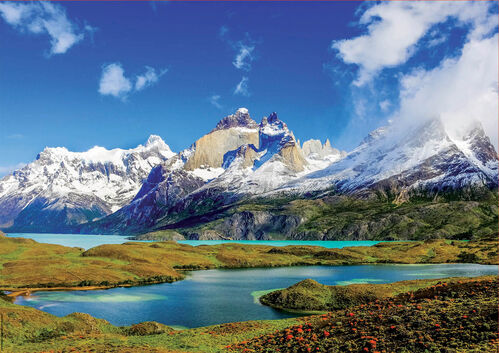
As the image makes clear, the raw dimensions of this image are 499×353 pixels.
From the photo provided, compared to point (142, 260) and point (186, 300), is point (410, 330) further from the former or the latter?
point (142, 260)

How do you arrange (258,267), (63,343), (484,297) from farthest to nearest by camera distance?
(258,267)
(63,343)
(484,297)

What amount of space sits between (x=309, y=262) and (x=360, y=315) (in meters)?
130

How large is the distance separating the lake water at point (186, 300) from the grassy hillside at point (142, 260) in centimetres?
1074

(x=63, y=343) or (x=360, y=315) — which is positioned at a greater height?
(x=360, y=315)

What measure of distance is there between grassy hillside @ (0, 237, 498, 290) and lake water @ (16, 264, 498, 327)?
10738 mm

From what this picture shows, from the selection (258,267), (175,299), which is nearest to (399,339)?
(175,299)

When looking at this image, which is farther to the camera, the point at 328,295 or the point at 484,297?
the point at 328,295

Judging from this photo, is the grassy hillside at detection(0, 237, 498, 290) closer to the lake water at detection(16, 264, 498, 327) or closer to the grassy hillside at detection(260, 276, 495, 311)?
the lake water at detection(16, 264, 498, 327)

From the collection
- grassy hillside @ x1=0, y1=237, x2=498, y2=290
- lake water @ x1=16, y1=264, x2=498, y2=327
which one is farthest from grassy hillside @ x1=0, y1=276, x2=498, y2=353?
grassy hillside @ x1=0, y1=237, x2=498, y2=290

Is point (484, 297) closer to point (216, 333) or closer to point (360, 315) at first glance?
point (360, 315)

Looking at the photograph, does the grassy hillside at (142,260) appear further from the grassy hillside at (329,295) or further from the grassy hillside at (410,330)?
the grassy hillside at (410,330)

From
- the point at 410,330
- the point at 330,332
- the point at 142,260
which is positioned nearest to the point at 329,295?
the point at 330,332

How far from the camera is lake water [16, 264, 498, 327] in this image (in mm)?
65750

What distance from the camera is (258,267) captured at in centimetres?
15512
